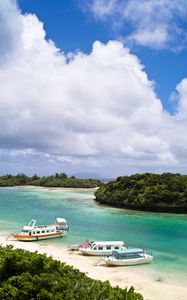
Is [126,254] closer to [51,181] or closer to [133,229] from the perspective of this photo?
[133,229]

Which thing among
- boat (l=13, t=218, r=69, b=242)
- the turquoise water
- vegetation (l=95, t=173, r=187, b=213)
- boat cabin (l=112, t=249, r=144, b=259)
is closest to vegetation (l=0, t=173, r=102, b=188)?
vegetation (l=95, t=173, r=187, b=213)

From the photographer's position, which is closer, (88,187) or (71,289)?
(71,289)

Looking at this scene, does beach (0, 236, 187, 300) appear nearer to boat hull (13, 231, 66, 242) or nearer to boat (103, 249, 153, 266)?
boat (103, 249, 153, 266)

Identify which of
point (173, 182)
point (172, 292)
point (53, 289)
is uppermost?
point (173, 182)

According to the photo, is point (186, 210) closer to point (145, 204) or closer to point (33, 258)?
point (145, 204)

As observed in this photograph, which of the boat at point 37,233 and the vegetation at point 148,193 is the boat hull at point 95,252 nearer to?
Answer: the boat at point 37,233

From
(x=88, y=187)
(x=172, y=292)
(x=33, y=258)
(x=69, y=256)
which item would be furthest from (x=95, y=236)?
(x=88, y=187)
